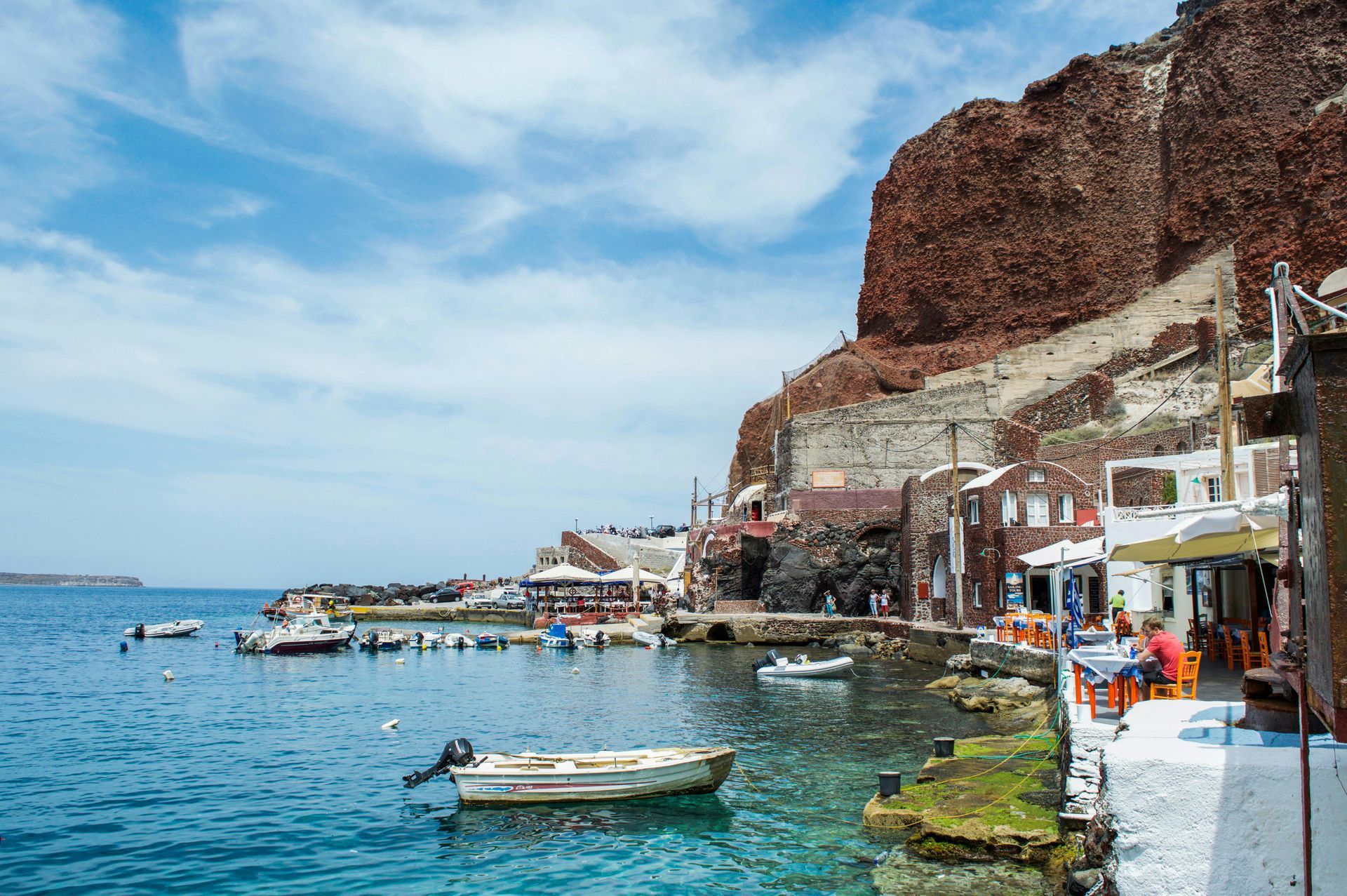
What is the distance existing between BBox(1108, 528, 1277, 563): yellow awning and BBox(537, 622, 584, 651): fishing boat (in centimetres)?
3243

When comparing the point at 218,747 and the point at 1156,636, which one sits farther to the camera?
the point at 218,747

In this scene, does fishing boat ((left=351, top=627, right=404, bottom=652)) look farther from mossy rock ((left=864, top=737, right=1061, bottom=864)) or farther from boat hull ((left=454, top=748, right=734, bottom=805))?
mossy rock ((left=864, top=737, right=1061, bottom=864))

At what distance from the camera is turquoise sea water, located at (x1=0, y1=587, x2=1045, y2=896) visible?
474 inches

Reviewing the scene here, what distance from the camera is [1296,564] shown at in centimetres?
598

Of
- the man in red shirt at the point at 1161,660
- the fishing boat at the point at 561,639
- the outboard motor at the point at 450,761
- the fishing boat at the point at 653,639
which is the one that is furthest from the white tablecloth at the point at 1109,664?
the fishing boat at the point at 561,639

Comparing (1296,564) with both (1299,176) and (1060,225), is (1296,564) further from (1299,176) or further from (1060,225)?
(1060,225)

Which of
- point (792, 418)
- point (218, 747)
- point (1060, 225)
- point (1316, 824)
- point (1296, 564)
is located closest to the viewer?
point (1316, 824)

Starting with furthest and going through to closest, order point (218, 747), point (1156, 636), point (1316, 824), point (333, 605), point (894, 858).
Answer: point (333, 605) < point (218, 747) < point (894, 858) < point (1156, 636) < point (1316, 824)

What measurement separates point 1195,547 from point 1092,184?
58.6 m

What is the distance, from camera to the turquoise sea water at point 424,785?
474 inches

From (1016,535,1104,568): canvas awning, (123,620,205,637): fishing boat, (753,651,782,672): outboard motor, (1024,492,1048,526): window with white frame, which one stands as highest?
(1024,492,1048,526): window with white frame

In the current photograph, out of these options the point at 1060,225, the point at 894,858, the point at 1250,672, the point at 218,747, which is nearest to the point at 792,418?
the point at 1060,225

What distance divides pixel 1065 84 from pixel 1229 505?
2422 inches

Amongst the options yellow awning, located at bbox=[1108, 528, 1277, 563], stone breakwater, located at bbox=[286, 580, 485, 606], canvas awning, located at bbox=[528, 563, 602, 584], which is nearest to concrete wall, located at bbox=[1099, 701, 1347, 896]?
yellow awning, located at bbox=[1108, 528, 1277, 563]
